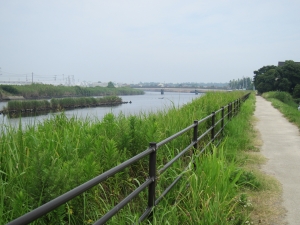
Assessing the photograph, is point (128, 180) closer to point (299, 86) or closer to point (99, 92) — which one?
point (299, 86)

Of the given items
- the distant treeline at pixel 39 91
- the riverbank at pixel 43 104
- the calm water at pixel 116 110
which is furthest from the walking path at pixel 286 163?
the distant treeline at pixel 39 91

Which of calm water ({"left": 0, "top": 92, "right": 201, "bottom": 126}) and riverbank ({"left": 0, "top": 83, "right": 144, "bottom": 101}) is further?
riverbank ({"left": 0, "top": 83, "right": 144, "bottom": 101})

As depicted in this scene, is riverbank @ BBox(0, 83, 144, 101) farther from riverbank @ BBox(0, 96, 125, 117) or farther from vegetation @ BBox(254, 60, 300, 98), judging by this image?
vegetation @ BBox(254, 60, 300, 98)

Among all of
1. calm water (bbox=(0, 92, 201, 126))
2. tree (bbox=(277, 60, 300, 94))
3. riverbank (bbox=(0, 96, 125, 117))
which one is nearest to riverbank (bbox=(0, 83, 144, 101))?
riverbank (bbox=(0, 96, 125, 117))

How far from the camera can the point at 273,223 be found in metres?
3.94

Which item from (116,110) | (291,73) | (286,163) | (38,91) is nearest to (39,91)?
(38,91)

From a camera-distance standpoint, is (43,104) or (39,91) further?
(39,91)

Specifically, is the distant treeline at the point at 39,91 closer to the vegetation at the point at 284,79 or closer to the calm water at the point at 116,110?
the calm water at the point at 116,110

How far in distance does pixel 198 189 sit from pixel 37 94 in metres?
58.0

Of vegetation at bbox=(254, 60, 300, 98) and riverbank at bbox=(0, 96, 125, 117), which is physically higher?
vegetation at bbox=(254, 60, 300, 98)

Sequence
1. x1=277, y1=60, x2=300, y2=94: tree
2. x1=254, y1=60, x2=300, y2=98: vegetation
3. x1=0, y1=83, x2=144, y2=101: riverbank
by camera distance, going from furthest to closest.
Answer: x1=277, y1=60, x2=300, y2=94: tree
x1=254, y1=60, x2=300, y2=98: vegetation
x1=0, y1=83, x2=144, y2=101: riverbank

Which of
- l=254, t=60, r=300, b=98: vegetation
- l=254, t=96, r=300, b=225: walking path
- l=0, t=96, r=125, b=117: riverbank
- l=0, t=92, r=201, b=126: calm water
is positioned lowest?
l=0, t=96, r=125, b=117: riverbank

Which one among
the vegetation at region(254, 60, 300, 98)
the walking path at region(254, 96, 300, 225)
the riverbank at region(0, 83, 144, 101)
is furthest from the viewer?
the vegetation at region(254, 60, 300, 98)

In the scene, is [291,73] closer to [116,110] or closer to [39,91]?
[39,91]
